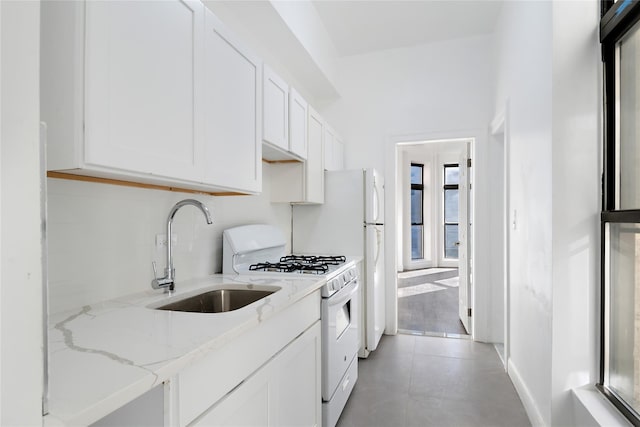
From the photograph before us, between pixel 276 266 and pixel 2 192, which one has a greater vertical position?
pixel 2 192

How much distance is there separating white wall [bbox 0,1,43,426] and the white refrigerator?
2.72 meters

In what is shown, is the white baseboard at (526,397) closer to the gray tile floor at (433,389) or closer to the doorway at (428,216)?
the gray tile floor at (433,389)

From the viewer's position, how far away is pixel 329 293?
2018 millimetres

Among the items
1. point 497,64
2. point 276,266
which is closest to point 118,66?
point 276,266

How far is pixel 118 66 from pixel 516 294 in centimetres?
279

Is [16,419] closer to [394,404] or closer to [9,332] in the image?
[9,332]

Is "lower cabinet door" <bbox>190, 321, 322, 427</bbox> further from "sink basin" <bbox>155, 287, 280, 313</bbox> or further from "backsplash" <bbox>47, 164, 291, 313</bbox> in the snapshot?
"backsplash" <bbox>47, 164, 291, 313</bbox>

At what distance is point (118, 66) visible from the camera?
1.06m

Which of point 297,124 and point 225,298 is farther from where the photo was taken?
point 297,124

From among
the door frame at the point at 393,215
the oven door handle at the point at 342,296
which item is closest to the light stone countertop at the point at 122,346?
the oven door handle at the point at 342,296

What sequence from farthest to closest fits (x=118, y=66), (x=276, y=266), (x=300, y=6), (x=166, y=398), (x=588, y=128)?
(x=300, y=6)
(x=276, y=266)
(x=588, y=128)
(x=118, y=66)
(x=166, y=398)

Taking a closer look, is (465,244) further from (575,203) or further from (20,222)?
(20,222)

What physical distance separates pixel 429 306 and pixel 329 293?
3260 mm

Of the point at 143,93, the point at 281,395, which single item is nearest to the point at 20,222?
the point at 143,93
